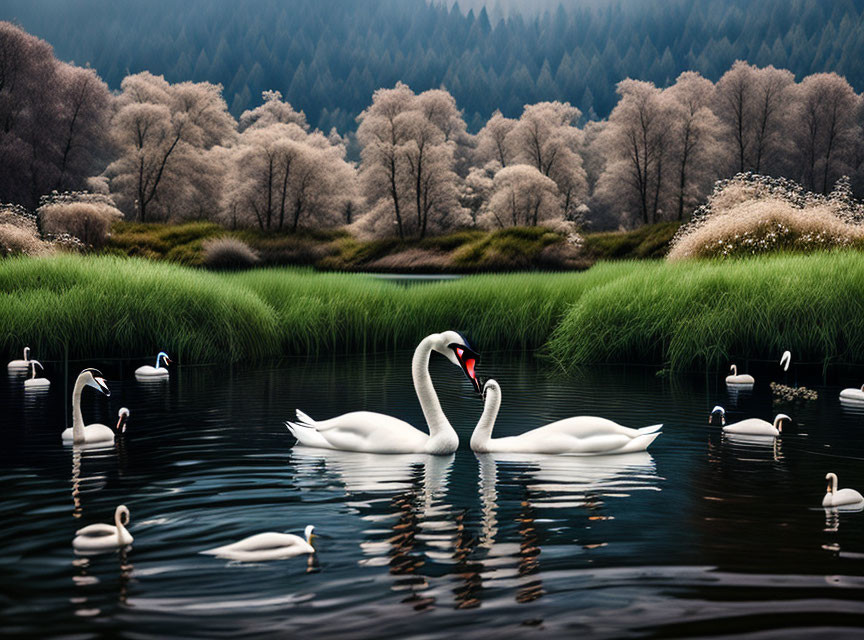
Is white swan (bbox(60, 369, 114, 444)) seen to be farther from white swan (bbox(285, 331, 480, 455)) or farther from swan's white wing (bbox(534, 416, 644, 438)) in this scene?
→ swan's white wing (bbox(534, 416, 644, 438))

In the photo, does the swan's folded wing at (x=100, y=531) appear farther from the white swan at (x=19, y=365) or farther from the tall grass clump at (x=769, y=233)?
the tall grass clump at (x=769, y=233)

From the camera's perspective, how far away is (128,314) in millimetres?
17500

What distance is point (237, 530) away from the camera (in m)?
6.23

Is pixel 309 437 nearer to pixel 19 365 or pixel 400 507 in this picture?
pixel 400 507

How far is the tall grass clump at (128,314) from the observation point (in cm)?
1731

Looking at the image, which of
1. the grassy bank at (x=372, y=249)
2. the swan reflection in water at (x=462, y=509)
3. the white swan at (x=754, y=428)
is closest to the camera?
the swan reflection in water at (x=462, y=509)

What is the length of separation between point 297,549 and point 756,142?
2752 inches

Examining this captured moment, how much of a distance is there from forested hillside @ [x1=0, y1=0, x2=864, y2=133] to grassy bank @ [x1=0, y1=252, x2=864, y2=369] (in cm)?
10173

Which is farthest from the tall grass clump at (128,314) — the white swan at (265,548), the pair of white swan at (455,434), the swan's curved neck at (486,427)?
the white swan at (265,548)

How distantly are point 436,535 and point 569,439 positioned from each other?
3.09 metres

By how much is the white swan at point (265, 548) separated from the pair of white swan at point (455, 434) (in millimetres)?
3520

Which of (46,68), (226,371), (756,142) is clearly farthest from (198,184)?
(226,371)

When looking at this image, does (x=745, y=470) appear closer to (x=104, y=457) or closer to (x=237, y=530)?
(x=237, y=530)

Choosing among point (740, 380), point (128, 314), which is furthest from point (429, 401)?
point (128, 314)
